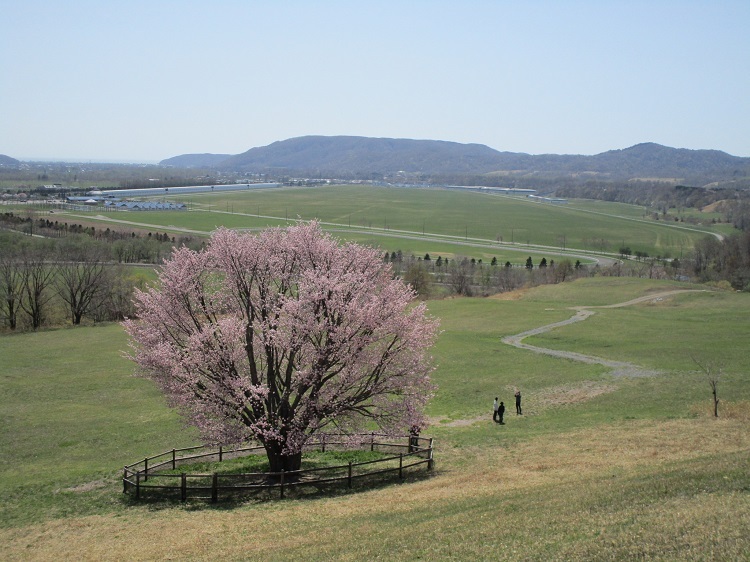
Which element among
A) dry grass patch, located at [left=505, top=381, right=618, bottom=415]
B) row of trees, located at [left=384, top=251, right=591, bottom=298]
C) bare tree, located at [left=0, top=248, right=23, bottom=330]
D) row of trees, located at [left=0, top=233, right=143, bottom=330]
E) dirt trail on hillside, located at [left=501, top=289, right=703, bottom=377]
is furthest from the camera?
row of trees, located at [left=384, top=251, right=591, bottom=298]

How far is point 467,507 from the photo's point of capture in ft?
53.2

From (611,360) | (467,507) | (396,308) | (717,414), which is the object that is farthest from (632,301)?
(467,507)

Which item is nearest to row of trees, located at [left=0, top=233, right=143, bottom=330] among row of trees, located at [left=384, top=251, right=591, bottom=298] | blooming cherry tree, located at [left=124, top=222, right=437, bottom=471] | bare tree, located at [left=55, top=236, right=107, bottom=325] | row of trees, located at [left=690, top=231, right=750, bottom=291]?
bare tree, located at [left=55, top=236, right=107, bottom=325]

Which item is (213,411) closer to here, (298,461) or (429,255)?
(298,461)

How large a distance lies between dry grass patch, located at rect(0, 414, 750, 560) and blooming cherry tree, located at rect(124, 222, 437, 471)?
9.16 ft

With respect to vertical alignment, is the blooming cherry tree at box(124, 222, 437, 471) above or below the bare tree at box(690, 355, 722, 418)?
above

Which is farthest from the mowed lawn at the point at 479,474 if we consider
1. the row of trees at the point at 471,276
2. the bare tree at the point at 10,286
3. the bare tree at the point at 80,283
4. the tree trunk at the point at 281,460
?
the row of trees at the point at 471,276

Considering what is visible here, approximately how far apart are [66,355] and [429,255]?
8263cm

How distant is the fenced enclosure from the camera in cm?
2083

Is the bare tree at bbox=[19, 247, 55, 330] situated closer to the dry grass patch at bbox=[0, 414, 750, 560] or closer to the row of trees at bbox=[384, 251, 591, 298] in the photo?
→ the row of trees at bbox=[384, 251, 591, 298]

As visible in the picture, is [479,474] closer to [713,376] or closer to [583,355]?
[713,376]

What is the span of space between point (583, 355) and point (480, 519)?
101 feet

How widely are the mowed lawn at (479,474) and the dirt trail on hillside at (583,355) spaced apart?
3.71ft

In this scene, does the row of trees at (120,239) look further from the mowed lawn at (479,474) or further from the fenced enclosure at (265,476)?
the fenced enclosure at (265,476)
